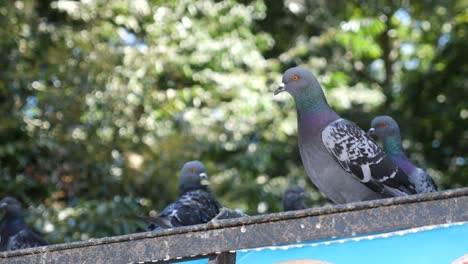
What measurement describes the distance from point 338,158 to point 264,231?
1691 mm

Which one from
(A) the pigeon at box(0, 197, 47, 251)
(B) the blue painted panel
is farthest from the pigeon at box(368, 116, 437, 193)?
(A) the pigeon at box(0, 197, 47, 251)

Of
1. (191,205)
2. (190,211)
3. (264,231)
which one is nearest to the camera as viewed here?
(264,231)

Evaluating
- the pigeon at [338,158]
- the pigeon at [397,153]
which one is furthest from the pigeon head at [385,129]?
the pigeon at [338,158]

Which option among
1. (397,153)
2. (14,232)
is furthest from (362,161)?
(14,232)

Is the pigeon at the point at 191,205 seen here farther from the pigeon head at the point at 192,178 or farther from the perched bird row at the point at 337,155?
the perched bird row at the point at 337,155

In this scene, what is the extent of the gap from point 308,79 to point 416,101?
8.05 m

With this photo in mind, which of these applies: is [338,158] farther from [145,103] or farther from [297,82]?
[145,103]

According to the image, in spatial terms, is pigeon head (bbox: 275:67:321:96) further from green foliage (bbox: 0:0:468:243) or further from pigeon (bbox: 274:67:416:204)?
green foliage (bbox: 0:0:468:243)

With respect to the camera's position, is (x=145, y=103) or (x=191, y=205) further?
(x=145, y=103)

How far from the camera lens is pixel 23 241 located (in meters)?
6.18

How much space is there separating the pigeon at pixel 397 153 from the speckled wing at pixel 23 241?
252cm

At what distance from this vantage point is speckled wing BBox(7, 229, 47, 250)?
6121mm

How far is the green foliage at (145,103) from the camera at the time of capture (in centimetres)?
893

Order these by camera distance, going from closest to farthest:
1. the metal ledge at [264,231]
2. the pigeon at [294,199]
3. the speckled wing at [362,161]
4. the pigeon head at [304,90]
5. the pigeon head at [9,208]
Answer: the metal ledge at [264,231] → the speckled wing at [362,161] → the pigeon head at [304,90] → the pigeon at [294,199] → the pigeon head at [9,208]
